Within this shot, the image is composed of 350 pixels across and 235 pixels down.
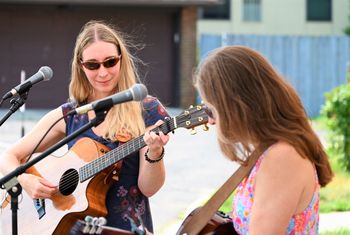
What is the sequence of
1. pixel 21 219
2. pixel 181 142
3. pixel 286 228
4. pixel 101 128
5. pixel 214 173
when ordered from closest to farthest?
pixel 286 228, pixel 101 128, pixel 21 219, pixel 214 173, pixel 181 142

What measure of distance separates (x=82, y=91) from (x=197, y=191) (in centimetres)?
536

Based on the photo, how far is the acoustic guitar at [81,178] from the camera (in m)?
3.82

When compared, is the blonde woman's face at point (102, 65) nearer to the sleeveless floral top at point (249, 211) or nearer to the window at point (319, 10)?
the sleeveless floral top at point (249, 211)

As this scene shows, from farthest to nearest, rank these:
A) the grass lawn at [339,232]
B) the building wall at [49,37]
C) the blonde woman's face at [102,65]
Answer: the building wall at [49,37]
the grass lawn at [339,232]
the blonde woman's face at [102,65]

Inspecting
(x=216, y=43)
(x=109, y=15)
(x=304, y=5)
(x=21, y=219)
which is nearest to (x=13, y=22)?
(x=109, y=15)

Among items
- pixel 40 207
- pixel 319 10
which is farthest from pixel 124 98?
pixel 319 10

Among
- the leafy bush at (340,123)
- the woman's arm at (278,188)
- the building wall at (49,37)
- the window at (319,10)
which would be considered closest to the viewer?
the woman's arm at (278,188)

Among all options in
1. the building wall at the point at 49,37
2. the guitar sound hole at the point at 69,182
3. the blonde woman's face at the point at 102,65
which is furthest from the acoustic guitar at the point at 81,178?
the building wall at the point at 49,37

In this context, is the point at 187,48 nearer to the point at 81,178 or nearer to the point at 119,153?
the point at 81,178

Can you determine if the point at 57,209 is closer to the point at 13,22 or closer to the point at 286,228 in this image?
the point at 286,228

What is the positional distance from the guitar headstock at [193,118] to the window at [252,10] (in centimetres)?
2824

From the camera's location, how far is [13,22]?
2083cm

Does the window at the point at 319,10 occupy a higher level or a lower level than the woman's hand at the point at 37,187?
lower

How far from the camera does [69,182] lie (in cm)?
419
